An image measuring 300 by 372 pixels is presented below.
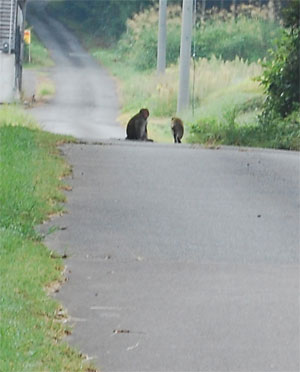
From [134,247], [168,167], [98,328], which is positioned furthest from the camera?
[168,167]

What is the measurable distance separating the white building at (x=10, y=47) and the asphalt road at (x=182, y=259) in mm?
7386

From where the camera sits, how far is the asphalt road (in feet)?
24.8

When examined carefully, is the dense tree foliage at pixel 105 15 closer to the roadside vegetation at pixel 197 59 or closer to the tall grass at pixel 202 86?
the roadside vegetation at pixel 197 59

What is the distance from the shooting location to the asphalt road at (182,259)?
755cm

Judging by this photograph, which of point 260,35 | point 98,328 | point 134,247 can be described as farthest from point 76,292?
point 260,35

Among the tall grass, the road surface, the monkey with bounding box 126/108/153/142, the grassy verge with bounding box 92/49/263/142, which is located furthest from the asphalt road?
the tall grass

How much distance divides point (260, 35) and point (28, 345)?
32776mm

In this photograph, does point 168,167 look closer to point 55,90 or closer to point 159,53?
point 159,53

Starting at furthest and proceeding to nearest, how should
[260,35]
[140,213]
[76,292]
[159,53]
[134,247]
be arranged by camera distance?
[260,35] → [159,53] → [140,213] → [134,247] → [76,292]

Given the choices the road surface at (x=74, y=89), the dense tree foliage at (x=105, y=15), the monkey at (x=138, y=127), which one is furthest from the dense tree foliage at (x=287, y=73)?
the dense tree foliage at (x=105, y=15)

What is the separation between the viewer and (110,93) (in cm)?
4459

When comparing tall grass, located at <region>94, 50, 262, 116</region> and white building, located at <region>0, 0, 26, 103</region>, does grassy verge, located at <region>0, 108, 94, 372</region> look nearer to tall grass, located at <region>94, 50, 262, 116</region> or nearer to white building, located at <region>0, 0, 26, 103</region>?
white building, located at <region>0, 0, 26, 103</region>

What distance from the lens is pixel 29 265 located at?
9102 mm

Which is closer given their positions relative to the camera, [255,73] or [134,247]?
[134,247]
